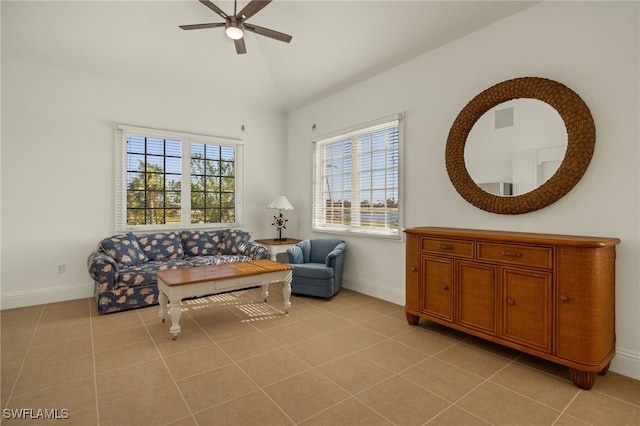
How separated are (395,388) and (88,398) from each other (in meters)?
2.02

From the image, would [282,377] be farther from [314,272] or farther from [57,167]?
[57,167]

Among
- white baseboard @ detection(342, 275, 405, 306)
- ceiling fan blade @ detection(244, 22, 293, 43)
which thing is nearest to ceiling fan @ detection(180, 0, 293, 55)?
ceiling fan blade @ detection(244, 22, 293, 43)

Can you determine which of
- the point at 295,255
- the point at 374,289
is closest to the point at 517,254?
the point at 374,289

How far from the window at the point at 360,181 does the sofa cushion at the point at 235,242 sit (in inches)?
48.0

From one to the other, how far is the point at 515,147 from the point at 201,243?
14.1 ft

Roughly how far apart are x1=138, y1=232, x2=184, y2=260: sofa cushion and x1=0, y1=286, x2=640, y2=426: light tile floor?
3.84 feet

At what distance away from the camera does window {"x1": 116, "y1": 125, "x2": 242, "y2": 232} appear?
4793 millimetres

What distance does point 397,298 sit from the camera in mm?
4211

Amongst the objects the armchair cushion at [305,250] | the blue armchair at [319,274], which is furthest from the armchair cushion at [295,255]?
the armchair cushion at [305,250]

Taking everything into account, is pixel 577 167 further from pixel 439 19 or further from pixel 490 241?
pixel 439 19

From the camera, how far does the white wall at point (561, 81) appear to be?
8.14ft

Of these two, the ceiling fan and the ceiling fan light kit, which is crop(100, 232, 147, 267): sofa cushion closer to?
the ceiling fan

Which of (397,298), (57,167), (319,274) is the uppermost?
(57,167)

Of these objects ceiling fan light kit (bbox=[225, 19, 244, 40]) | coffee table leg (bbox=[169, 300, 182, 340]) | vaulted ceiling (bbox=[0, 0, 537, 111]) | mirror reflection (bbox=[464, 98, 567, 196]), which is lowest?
coffee table leg (bbox=[169, 300, 182, 340])
